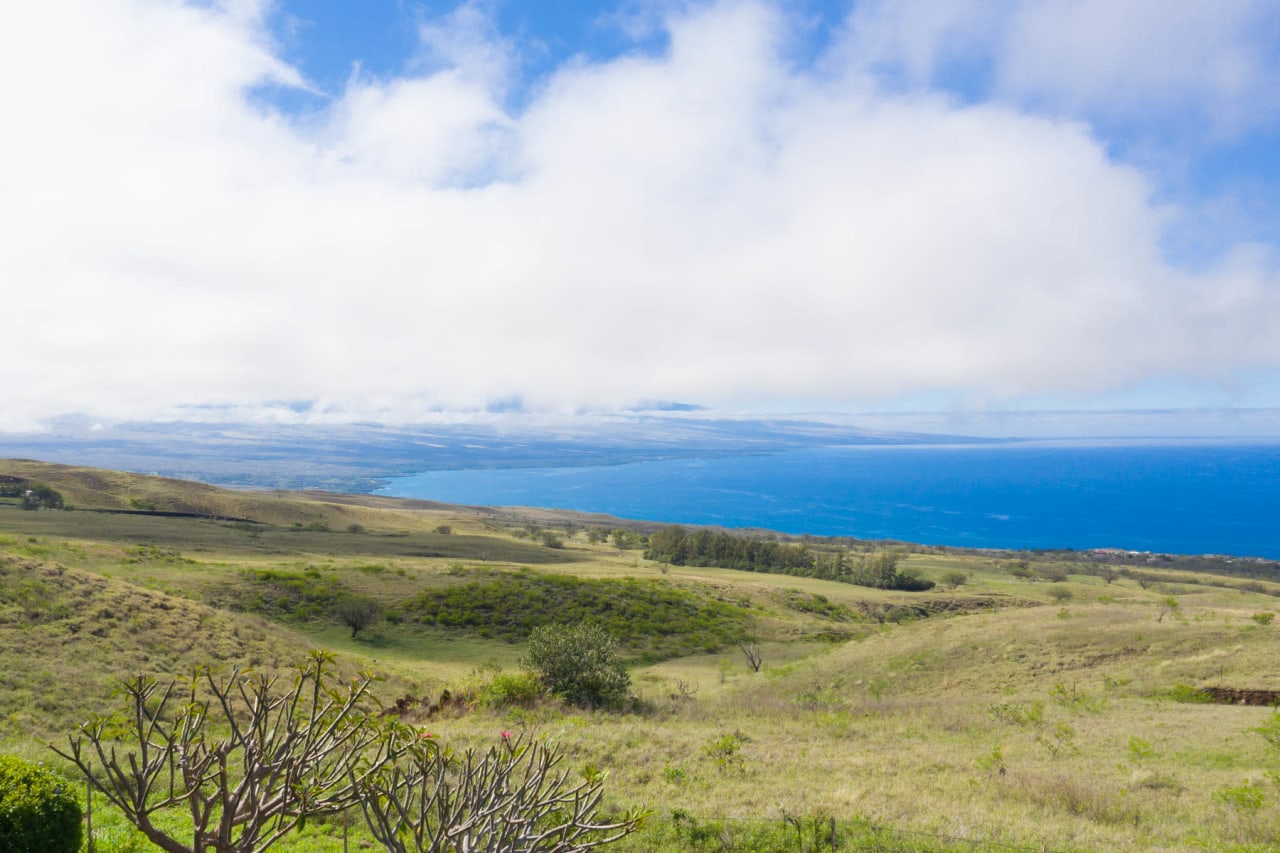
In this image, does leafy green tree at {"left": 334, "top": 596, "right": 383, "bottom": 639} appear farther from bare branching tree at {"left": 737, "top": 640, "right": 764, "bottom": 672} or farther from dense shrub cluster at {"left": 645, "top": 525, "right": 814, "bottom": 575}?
dense shrub cluster at {"left": 645, "top": 525, "right": 814, "bottom": 575}

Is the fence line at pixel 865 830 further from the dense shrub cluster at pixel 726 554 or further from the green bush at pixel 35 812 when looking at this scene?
the dense shrub cluster at pixel 726 554

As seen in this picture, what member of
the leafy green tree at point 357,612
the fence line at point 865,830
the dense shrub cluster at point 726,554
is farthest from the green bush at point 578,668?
the dense shrub cluster at point 726,554

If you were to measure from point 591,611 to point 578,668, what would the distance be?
67.4ft

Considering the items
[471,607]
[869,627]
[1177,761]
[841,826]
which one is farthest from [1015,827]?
[869,627]

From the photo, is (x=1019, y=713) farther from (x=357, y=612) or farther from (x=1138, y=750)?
(x=357, y=612)

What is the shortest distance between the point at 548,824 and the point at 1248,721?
1828 centimetres

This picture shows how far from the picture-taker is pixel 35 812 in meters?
6.80

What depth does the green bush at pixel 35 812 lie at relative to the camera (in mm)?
6605

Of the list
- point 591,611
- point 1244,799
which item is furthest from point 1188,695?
point 591,611

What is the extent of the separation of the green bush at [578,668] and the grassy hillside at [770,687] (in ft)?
3.28

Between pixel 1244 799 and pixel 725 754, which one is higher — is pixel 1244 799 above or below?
above

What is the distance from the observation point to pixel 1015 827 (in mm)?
9836

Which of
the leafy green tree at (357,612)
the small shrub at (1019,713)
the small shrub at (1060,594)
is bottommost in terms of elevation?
the small shrub at (1060,594)

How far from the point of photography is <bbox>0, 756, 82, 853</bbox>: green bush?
661 cm
